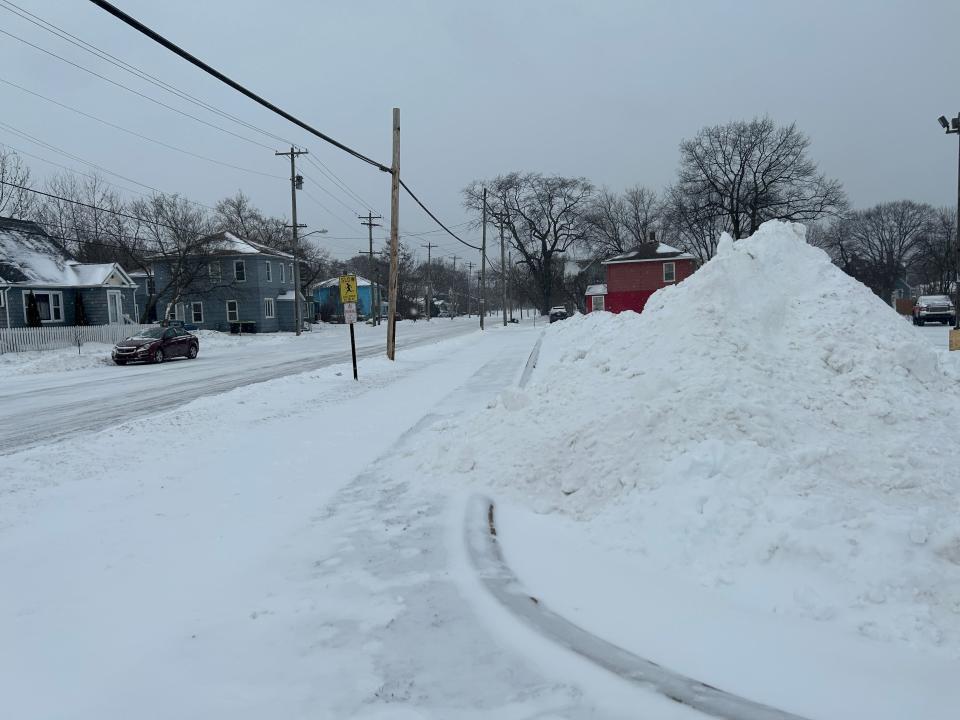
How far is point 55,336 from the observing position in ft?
96.4

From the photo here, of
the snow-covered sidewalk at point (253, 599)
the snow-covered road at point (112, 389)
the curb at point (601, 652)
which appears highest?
the snow-covered road at point (112, 389)

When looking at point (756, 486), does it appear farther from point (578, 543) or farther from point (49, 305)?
point (49, 305)

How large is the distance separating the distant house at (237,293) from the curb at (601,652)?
45510 mm

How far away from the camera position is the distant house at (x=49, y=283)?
32.1 meters

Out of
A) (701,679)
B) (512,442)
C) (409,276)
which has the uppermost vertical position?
(409,276)

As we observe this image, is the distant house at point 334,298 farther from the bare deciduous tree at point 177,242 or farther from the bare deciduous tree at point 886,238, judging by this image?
the bare deciduous tree at point 886,238

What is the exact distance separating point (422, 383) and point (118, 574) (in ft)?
37.7

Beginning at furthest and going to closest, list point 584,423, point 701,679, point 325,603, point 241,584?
point 584,423 → point 241,584 → point 325,603 → point 701,679

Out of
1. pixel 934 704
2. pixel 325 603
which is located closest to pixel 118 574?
pixel 325 603

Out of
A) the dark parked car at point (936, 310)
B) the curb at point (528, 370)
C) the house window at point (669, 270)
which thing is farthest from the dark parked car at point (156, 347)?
the dark parked car at point (936, 310)

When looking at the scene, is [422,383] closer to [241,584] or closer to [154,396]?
[154,396]

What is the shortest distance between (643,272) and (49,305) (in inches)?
1651

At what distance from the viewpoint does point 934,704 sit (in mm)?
3102

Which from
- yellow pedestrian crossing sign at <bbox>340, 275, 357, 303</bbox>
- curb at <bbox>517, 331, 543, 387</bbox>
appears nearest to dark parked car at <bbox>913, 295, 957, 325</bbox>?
curb at <bbox>517, 331, 543, 387</bbox>
